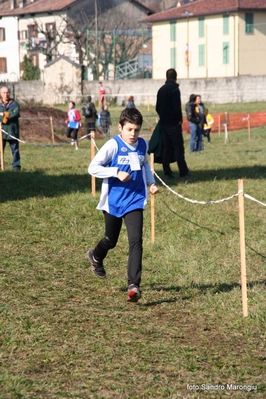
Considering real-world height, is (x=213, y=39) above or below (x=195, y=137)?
above

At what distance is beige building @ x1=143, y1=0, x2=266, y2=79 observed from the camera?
6175cm

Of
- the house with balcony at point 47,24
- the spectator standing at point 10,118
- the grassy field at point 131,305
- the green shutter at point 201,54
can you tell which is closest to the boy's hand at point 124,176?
the grassy field at point 131,305

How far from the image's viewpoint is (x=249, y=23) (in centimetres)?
6300

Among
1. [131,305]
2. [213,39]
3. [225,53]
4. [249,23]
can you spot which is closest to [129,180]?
[131,305]

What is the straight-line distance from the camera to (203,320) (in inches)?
272

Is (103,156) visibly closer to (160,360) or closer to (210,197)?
(160,360)

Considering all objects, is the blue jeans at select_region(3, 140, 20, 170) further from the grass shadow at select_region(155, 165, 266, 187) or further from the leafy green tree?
the leafy green tree

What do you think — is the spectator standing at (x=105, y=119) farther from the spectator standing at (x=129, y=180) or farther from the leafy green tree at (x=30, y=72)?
the leafy green tree at (x=30, y=72)

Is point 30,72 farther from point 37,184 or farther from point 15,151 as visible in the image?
point 37,184

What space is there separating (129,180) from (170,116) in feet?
25.6

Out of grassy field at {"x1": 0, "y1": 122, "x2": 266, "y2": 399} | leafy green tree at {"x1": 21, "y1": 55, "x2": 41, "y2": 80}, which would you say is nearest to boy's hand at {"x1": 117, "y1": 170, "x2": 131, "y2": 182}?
grassy field at {"x1": 0, "y1": 122, "x2": 266, "y2": 399}

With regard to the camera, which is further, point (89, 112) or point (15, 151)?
point (89, 112)

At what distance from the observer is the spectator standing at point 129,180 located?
7.16 m

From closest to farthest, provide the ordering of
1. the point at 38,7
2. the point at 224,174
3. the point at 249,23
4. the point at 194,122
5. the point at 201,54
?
1. the point at 224,174
2. the point at 194,122
3. the point at 249,23
4. the point at 201,54
5. the point at 38,7
